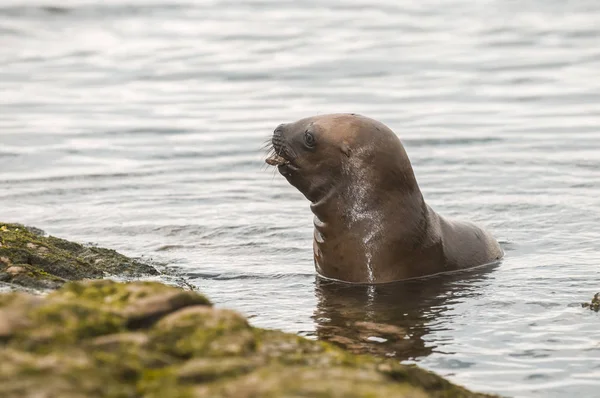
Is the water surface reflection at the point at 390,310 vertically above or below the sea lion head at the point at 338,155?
below

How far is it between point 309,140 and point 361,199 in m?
0.63

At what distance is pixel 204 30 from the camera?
Answer: 26422 mm

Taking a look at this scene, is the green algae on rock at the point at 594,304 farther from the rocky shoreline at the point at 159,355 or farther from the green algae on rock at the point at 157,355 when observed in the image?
the green algae on rock at the point at 157,355

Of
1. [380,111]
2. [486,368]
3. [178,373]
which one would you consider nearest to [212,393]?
[178,373]

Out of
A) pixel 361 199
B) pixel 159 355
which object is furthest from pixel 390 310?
pixel 159 355

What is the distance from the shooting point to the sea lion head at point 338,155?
9023mm

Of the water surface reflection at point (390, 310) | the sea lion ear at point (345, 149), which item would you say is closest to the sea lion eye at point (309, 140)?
the sea lion ear at point (345, 149)

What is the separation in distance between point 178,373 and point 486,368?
9.78ft

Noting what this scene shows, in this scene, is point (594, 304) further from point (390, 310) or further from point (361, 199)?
point (361, 199)

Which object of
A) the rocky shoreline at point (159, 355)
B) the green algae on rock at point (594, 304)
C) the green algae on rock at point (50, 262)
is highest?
the rocky shoreline at point (159, 355)

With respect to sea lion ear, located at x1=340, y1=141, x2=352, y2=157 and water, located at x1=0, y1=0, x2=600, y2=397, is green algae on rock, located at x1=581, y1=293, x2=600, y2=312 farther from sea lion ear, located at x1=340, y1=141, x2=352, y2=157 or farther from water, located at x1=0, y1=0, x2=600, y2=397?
sea lion ear, located at x1=340, y1=141, x2=352, y2=157

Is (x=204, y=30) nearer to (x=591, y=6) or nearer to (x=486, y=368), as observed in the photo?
(x=591, y=6)

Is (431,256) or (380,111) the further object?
(380,111)

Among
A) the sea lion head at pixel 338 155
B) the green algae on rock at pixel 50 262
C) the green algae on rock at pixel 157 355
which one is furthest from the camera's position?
the sea lion head at pixel 338 155
